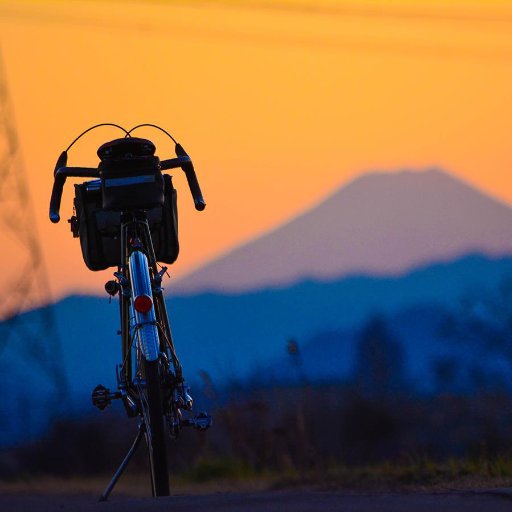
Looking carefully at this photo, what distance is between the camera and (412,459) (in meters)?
11.2

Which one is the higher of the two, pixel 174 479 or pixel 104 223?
pixel 104 223

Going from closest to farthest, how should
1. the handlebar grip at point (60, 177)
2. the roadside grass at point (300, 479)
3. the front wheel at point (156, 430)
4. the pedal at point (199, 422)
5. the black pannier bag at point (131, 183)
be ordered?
the front wheel at point (156, 430), the pedal at point (199, 422), the black pannier bag at point (131, 183), the handlebar grip at point (60, 177), the roadside grass at point (300, 479)

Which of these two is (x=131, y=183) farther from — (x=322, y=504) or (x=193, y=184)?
(x=322, y=504)

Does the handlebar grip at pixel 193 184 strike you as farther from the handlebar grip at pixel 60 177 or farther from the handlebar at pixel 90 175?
the handlebar grip at pixel 60 177

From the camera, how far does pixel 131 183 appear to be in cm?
757

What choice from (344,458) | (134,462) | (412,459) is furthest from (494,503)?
(134,462)

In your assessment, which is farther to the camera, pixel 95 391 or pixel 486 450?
pixel 486 450

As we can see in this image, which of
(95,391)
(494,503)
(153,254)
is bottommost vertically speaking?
(494,503)

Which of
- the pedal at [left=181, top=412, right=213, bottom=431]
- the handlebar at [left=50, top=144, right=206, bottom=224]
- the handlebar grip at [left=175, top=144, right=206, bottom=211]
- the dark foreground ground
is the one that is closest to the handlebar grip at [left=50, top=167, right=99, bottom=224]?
the handlebar at [left=50, top=144, right=206, bottom=224]

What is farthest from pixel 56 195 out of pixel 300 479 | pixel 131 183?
pixel 300 479

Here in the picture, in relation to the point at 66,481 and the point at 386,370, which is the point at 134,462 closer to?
the point at 66,481

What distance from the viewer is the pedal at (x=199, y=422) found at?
743 centimetres

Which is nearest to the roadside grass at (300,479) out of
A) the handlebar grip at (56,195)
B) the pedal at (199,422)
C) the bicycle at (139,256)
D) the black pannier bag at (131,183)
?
the pedal at (199,422)

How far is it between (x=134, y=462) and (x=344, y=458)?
5.57 ft
